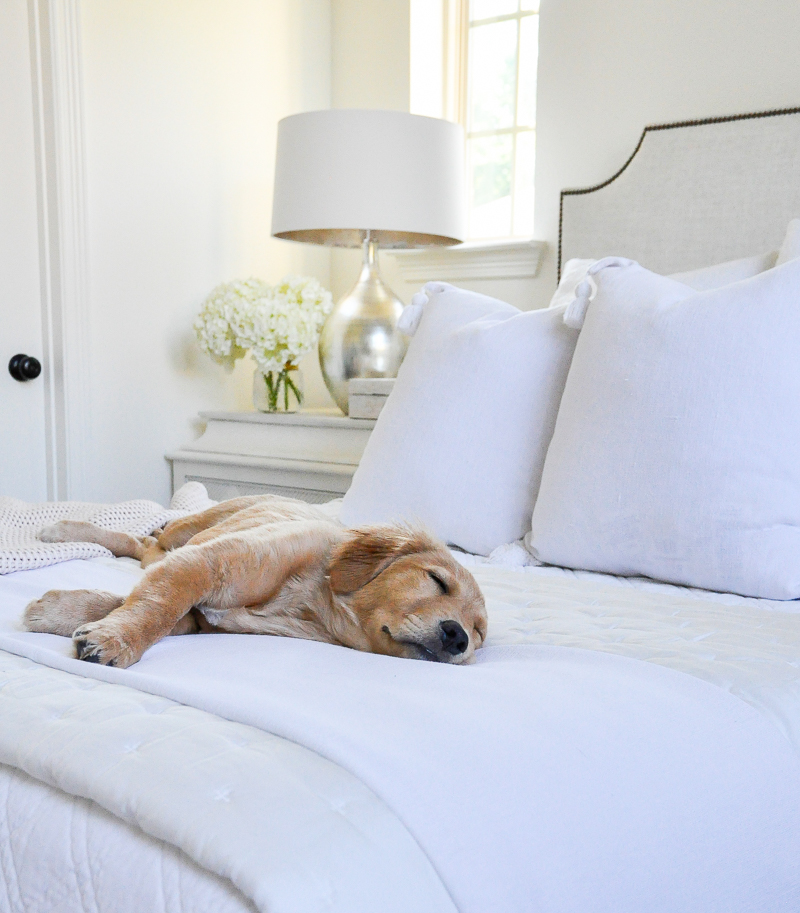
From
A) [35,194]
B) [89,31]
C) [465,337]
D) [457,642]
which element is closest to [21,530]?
[465,337]

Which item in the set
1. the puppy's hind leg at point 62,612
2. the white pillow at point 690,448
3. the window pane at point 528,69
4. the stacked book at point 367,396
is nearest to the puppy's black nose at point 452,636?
the puppy's hind leg at point 62,612

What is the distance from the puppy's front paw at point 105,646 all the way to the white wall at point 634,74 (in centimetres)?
214

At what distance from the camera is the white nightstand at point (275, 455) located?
2479 mm

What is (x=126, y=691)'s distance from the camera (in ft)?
2.51

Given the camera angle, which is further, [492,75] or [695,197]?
[492,75]

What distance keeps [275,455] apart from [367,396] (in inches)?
14.1

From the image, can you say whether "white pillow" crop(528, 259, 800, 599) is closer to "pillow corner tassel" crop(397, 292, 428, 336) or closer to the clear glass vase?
"pillow corner tassel" crop(397, 292, 428, 336)

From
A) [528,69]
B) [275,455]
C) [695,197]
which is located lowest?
[275,455]

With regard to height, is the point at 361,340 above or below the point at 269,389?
above

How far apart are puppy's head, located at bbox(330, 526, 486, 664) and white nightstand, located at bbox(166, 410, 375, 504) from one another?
1.46m

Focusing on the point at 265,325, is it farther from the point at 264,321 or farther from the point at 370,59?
the point at 370,59

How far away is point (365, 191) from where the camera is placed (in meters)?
2.54

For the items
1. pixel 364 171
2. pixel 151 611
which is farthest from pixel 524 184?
pixel 151 611

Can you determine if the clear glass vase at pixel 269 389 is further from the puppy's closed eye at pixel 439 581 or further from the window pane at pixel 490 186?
→ the puppy's closed eye at pixel 439 581
